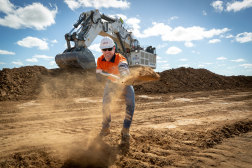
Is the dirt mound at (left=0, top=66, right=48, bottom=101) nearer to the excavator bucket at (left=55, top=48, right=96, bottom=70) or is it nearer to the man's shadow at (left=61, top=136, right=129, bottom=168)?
the excavator bucket at (left=55, top=48, right=96, bottom=70)

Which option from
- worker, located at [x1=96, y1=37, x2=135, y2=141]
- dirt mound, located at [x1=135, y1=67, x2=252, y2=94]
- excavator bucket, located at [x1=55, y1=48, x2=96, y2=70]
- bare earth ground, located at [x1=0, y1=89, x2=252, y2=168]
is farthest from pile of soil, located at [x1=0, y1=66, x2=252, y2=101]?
worker, located at [x1=96, y1=37, x2=135, y2=141]

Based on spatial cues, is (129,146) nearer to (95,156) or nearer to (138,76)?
(95,156)

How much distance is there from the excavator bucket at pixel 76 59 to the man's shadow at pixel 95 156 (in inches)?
358

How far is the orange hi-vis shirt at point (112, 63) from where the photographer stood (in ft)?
10.6

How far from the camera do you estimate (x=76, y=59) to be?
37.0ft

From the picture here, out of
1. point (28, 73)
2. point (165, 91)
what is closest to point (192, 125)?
point (165, 91)

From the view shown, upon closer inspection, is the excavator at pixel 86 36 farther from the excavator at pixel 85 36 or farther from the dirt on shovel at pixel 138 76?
A: the dirt on shovel at pixel 138 76

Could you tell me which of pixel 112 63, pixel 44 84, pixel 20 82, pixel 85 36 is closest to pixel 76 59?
pixel 85 36

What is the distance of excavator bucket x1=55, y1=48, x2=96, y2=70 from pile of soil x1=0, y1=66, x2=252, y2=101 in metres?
0.60

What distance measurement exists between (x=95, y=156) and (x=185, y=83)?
44.2 ft

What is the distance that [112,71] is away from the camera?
10.9 ft

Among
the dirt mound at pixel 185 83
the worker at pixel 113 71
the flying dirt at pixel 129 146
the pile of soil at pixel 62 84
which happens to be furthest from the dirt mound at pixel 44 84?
the worker at pixel 113 71

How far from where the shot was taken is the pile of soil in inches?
406

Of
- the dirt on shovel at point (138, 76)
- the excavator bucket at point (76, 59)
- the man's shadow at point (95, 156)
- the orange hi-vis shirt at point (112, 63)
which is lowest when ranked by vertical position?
the man's shadow at point (95, 156)
